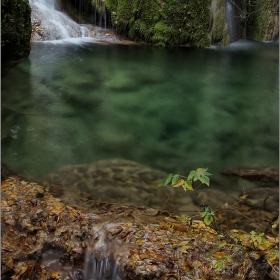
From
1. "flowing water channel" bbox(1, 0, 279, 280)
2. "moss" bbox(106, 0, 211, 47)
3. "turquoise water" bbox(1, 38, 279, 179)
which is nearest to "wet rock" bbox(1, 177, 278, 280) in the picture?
"flowing water channel" bbox(1, 0, 279, 280)

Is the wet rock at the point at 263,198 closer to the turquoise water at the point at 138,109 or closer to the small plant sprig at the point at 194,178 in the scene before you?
the turquoise water at the point at 138,109

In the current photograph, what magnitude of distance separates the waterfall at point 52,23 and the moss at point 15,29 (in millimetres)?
2114

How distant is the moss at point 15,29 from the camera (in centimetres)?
802

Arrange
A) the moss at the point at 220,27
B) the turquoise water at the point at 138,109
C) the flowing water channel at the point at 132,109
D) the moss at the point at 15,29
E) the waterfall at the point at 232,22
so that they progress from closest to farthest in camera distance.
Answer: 1. the flowing water channel at the point at 132,109
2. the turquoise water at the point at 138,109
3. the moss at the point at 15,29
4. the moss at the point at 220,27
5. the waterfall at the point at 232,22

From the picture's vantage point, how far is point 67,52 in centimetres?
1034

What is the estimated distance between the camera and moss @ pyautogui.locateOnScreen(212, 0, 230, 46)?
41.0 ft

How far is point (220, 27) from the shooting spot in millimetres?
12539

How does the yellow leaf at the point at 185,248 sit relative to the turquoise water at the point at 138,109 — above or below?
below

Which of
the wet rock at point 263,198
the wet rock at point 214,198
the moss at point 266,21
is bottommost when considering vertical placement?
the wet rock at point 214,198

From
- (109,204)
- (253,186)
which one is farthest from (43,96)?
(253,186)

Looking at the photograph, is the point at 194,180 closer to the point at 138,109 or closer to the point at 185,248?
the point at 185,248

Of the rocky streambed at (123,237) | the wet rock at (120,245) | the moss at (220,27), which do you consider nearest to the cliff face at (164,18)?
the moss at (220,27)

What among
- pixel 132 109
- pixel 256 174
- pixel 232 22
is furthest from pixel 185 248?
pixel 232 22

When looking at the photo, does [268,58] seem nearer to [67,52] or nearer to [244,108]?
[244,108]
